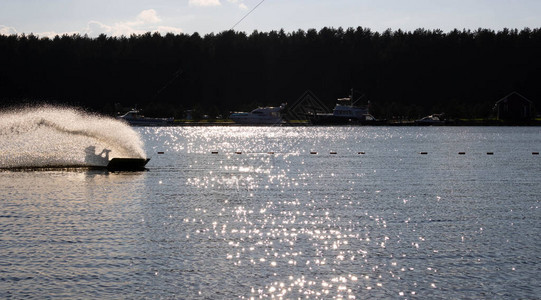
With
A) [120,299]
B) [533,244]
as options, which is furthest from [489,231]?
[120,299]

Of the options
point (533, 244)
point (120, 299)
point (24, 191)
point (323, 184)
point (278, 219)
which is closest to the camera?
point (120, 299)

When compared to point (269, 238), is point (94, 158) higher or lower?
higher

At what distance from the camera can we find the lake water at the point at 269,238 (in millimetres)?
23547

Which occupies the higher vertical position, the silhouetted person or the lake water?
the silhouetted person

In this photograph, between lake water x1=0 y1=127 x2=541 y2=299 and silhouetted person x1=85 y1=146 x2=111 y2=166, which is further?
silhouetted person x1=85 y1=146 x2=111 y2=166

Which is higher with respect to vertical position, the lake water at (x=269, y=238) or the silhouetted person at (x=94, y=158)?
the silhouetted person at (x=94, y=158)

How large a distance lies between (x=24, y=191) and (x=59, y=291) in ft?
93.2

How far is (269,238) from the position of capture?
104 feet

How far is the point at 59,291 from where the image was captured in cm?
2273

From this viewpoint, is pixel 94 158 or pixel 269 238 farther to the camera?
pixel 94 158

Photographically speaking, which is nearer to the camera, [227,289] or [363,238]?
[227,289]

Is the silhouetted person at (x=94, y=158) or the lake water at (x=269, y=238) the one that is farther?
the silhouetted person at (x=94, y=158)

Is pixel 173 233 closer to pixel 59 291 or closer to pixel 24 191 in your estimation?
pixel 59 291

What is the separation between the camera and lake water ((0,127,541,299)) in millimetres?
23547
